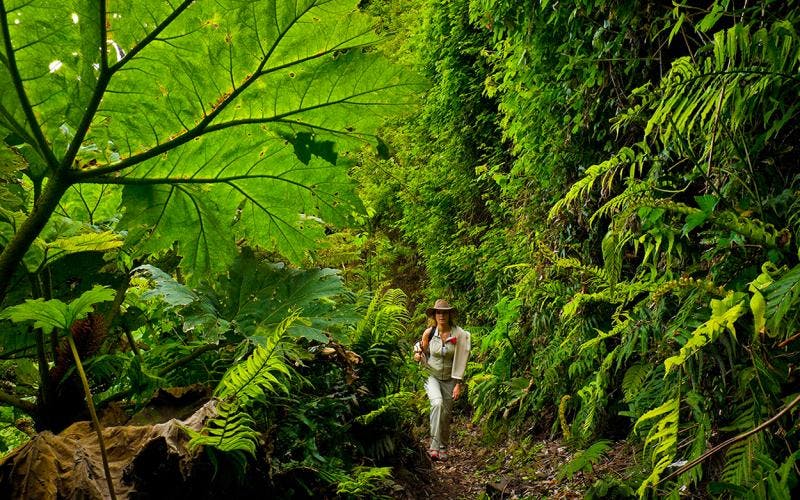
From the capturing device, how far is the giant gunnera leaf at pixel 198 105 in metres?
1.05

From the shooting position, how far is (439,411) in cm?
583

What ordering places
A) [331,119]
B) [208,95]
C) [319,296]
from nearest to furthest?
[208,95] < [331,119] < [319,296]

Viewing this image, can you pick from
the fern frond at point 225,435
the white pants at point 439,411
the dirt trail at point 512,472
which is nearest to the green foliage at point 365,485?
the fern frond at point 225,435

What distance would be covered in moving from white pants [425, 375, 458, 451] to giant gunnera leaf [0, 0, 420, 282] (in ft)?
15.5

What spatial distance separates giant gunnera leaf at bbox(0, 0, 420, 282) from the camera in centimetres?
105

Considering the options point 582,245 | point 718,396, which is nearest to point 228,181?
point 718,396

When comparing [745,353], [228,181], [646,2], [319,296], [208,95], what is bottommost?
[745,353]

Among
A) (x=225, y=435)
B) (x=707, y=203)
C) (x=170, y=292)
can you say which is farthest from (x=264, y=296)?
(x=707, y=203)

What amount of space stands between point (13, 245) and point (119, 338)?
4.29ft

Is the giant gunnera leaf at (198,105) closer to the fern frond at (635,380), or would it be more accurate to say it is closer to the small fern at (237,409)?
the small fern at (237,409)

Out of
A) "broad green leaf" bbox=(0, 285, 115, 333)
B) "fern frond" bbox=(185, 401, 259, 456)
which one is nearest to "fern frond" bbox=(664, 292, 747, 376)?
"fern frond" bbox=(185, 401, 259, 456)

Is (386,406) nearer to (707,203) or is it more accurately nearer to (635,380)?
(635,380)

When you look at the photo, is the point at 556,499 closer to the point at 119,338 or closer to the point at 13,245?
the point at 119,338

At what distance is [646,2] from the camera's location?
362 cm
